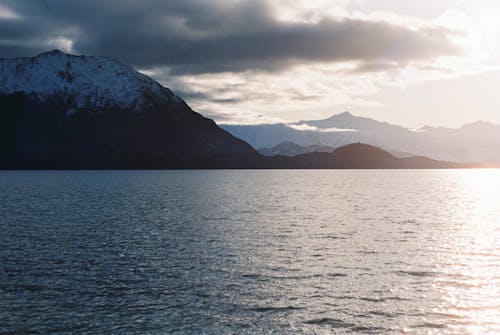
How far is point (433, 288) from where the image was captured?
1703 inches

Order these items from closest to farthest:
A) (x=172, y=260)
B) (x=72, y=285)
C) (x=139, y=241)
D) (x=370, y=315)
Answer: (x=370, y=315) → (x=72, y=285) → (x=172, y=260) → (x=139, y=241)

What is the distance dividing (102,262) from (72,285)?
998 cm

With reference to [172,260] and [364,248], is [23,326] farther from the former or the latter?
[364,248]

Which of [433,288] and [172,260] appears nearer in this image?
[433,288]

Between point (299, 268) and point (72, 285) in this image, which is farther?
point (299, 268)

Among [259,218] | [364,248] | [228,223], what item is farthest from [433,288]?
[259,218]

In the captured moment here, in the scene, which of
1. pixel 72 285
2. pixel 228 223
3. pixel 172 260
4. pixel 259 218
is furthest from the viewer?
pixel 259 218

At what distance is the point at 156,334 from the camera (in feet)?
104

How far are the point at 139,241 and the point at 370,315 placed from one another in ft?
129

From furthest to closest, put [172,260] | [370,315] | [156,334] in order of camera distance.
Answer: [172,260]
[370,315]
[156,334]

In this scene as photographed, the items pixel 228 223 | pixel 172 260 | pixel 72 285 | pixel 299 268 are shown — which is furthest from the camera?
pixel 228 223

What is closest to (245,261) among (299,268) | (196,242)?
(299,268)

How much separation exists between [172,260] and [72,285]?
42.5 ft

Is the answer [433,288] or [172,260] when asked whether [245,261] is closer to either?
[172,260]
